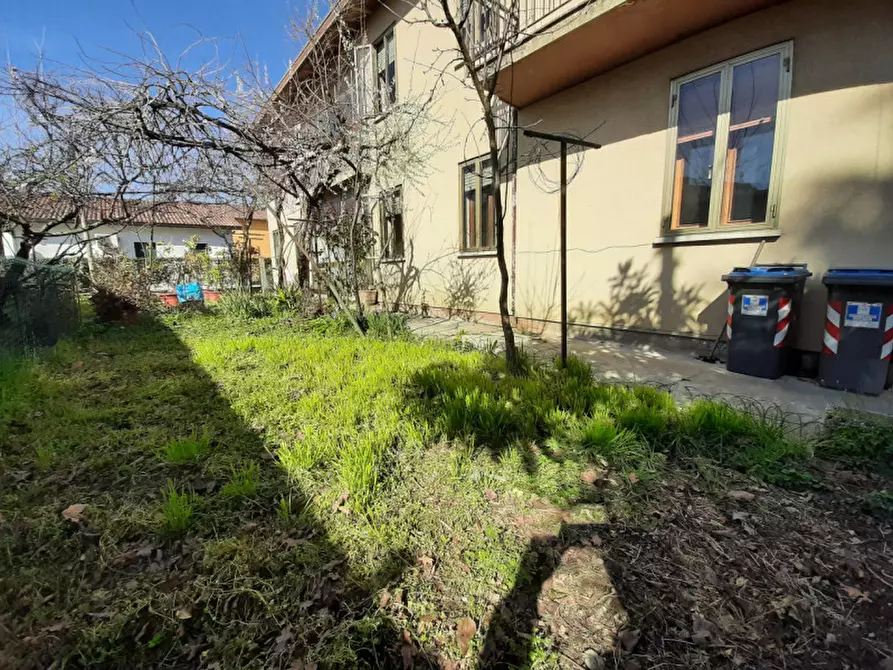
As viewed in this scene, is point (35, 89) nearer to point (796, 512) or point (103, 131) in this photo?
point (103, 131)

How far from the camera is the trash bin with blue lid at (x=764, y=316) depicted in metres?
3.85

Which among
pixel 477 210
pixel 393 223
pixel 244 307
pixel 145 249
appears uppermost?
pixel 393 223

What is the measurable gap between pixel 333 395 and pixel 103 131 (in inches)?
190

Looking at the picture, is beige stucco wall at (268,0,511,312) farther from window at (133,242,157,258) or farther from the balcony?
window at (133,242,157,258)

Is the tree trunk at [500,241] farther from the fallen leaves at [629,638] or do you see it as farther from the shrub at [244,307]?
the shrub at [244,307]

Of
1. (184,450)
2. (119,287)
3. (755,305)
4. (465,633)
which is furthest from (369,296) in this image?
(465,633)

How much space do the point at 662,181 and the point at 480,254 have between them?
3.48 m

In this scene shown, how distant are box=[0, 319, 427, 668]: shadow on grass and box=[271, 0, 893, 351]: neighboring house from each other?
4.58 metres

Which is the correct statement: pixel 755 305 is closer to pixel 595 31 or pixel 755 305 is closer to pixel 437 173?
pixel 595 31

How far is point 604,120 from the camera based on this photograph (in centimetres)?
563

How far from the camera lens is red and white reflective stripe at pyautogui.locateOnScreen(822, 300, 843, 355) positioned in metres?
3.59

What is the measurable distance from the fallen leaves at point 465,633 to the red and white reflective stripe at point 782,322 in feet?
13.7

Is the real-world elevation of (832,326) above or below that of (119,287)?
below

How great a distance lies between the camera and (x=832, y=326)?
364 cm
